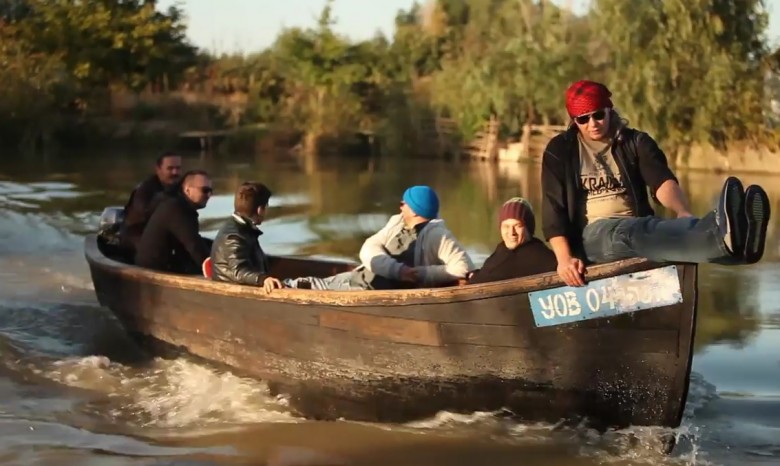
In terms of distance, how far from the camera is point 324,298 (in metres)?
5.73

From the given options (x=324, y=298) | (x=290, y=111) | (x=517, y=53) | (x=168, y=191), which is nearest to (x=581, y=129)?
(x=324, y=298)

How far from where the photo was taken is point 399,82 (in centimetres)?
4100

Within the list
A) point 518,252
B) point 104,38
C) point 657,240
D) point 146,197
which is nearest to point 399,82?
point 104,38

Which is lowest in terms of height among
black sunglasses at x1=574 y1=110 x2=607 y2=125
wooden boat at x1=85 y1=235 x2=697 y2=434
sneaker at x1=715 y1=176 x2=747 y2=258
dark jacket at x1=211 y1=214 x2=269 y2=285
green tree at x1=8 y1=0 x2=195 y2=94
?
wooden boat at x1=85 y1=235 x2=697 y2=434

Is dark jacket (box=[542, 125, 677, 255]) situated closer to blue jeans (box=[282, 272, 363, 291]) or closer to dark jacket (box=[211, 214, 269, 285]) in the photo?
blue jeans (box=[282, 272, 363, 291])

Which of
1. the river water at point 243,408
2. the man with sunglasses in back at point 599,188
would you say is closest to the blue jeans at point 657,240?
the man with sunglasses in back at point 599,188

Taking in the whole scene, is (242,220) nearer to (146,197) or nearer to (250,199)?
(250,199)

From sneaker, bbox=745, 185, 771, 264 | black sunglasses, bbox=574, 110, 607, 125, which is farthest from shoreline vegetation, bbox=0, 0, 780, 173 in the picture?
sneaker, bbox=745, 185, 771, 264

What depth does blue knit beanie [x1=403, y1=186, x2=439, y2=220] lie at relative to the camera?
20.2 ft

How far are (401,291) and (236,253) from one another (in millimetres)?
1548

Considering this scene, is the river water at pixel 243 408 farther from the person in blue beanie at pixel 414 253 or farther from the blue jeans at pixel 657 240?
the blue jeans at pixel 657 240

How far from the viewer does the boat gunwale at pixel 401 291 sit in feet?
15.8

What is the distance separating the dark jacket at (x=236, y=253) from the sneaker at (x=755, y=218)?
3.15 m

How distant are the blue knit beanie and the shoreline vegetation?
21229mm
